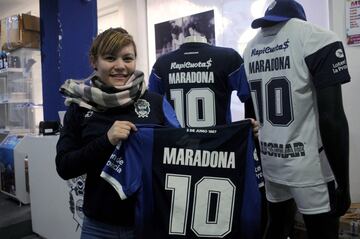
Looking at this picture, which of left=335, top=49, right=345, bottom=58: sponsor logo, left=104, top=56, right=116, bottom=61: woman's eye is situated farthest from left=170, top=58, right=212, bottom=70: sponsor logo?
left=104, top=56, right=116, bottom=61: woman's eye

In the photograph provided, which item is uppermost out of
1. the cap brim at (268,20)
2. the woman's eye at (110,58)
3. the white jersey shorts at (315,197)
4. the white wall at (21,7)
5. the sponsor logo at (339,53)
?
the white wall at (21,7)

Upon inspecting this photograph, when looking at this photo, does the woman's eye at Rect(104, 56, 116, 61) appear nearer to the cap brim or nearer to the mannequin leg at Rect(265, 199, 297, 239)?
the cap brim

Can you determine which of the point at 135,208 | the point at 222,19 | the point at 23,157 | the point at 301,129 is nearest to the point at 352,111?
the point at 301,129

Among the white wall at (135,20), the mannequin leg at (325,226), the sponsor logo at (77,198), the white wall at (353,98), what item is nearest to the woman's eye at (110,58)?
the mannequin leg at (325,226)

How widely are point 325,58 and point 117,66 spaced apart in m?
0.90

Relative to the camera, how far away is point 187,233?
119 centimetres

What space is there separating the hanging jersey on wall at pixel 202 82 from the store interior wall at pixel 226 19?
1.10 metres

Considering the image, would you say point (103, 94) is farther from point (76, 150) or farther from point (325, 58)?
point (325, 58)

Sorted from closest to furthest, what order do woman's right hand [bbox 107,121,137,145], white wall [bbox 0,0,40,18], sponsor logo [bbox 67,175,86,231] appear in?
woman's right hand [bbox 107,121,137,145] < sponsor logo [bbox 67,175,86,231] < white wall [bbox 0,0,40,18]

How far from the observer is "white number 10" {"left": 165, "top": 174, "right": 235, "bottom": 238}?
3.93 feet

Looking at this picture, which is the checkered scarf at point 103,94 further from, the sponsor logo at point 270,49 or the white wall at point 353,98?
the white wall at point 353,98

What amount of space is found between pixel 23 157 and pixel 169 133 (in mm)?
2839

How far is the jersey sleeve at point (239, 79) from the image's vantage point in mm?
1807

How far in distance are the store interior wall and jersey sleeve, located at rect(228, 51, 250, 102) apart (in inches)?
42.6
